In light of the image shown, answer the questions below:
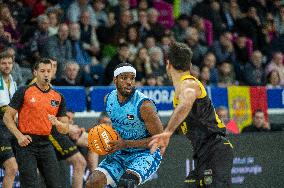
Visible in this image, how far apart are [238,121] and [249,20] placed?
457 centimetres

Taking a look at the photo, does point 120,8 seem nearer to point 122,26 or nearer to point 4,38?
point 122,26

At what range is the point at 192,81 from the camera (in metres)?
7.46

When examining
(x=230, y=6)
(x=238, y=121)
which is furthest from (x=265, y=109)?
(x=230, y=6)

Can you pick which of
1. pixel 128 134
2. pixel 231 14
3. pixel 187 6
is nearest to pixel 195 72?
pixel 187 6

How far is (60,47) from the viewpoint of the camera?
14531mm

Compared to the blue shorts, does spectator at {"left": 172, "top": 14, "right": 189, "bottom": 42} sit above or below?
above

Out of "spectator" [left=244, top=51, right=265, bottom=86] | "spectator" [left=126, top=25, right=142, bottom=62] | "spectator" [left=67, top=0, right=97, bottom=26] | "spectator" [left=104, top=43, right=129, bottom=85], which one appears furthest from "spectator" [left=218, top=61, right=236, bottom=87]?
"spectator" [left=67, top=0, right=97, bottom=26]

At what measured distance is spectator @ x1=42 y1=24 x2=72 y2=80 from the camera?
14227 millimetres

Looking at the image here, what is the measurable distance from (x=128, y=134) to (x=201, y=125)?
56.5 inches

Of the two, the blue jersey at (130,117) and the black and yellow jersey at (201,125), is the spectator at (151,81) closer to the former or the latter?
the blue jersey at (130,117)

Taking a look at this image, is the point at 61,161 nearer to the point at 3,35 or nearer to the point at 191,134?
the point at 3,35

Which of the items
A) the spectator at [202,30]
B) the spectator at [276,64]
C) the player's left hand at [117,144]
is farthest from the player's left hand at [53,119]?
the spectator at [276,64]

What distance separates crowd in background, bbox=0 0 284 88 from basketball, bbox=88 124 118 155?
159 inches

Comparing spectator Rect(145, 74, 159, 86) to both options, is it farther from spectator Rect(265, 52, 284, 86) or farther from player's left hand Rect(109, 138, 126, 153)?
player's left hand Rect(109, 138, 126, 153)
